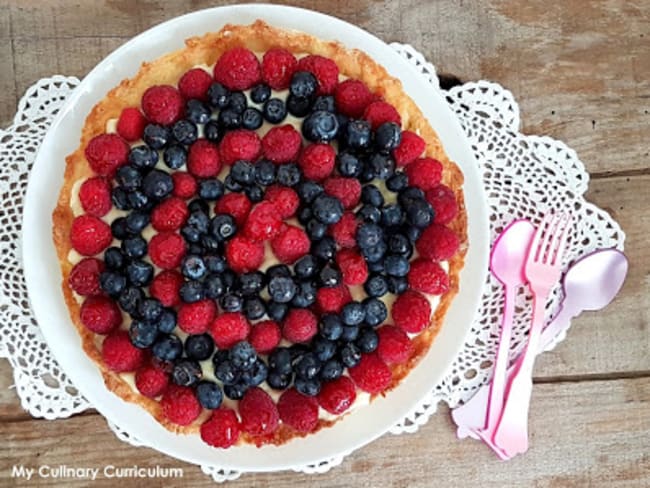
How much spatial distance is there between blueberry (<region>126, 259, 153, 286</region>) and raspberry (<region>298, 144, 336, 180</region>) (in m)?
0.32

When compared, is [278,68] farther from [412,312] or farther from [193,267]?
[412,312]

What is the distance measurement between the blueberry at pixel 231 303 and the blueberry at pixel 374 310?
223 mm

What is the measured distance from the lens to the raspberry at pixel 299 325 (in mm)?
1514

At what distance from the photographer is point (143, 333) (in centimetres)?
151

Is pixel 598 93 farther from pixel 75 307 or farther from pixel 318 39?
pixel 75 307

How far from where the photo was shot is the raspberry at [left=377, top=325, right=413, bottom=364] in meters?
1.56

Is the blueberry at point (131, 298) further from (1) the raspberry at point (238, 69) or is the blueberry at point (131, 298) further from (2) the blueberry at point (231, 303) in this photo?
(1) the raspberry at point (238, 69)

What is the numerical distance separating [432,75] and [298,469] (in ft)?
2.87

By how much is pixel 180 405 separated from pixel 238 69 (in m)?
0.60

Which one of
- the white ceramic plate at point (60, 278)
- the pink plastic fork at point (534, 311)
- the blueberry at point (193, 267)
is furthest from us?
the pink plastic fork at point (534, 311)

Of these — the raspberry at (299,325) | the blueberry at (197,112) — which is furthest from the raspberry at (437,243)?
the blueberry at (197,112)

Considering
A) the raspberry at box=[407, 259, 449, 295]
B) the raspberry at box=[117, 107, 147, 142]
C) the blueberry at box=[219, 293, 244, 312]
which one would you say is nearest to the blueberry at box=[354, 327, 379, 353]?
the raspberry at box=[407, 259, 449, 295]

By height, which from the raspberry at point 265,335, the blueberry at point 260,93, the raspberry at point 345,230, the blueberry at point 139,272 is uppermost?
the blueberry at point 260,93

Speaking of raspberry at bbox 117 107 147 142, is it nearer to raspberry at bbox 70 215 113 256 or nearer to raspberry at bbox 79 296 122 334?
raspberry at bbox 70 215 113 256
